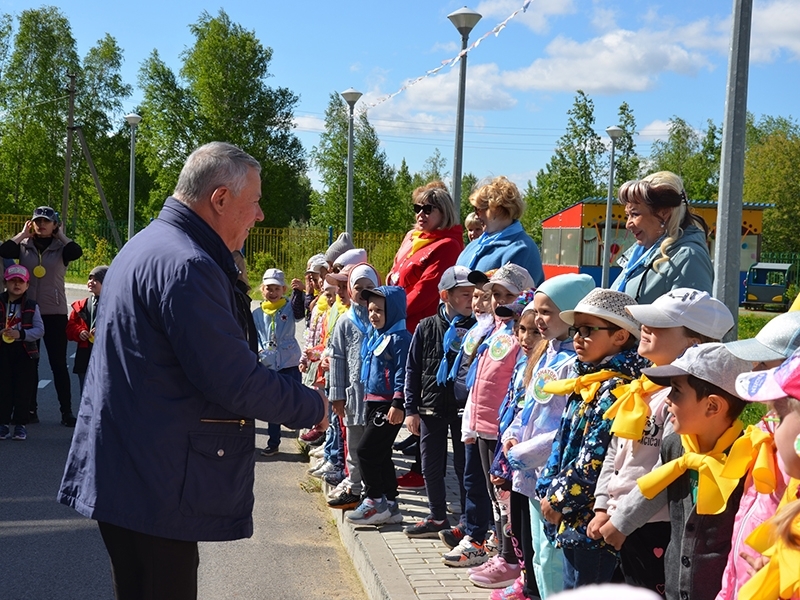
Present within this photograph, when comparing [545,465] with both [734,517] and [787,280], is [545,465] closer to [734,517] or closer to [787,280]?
[734,517]

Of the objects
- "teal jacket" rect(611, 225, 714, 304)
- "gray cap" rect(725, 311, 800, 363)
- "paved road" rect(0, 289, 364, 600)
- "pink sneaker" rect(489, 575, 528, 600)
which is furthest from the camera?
"paved road" rect(0, 289, 364, 600)

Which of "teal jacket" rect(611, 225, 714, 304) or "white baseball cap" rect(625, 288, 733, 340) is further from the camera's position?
"teal jacket" rect(611, 225, 714, 304)

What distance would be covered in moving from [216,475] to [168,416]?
0.85 ft

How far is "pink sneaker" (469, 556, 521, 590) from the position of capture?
484 cm

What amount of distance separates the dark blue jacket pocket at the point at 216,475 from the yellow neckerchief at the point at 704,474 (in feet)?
4.50

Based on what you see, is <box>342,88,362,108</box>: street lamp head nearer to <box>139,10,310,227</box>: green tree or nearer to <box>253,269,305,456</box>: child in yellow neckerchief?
<box>253,269,305,456</box>: child in yellow neckerchief

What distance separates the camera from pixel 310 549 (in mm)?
6004

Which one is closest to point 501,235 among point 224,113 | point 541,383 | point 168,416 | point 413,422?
point 413,422

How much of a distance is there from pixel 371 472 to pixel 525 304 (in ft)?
6.36

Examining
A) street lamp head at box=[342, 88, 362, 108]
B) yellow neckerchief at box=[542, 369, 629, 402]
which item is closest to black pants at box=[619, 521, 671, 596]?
yellow neckerchief at box=[542, 369, 629, 402]

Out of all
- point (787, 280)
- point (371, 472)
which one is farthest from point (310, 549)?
point (787, 280)

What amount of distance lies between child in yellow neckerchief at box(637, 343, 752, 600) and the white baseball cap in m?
0.36

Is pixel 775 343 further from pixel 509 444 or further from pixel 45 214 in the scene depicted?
pixel 45 214

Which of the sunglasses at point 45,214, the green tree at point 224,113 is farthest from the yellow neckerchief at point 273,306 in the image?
the green tree at point 224,113
